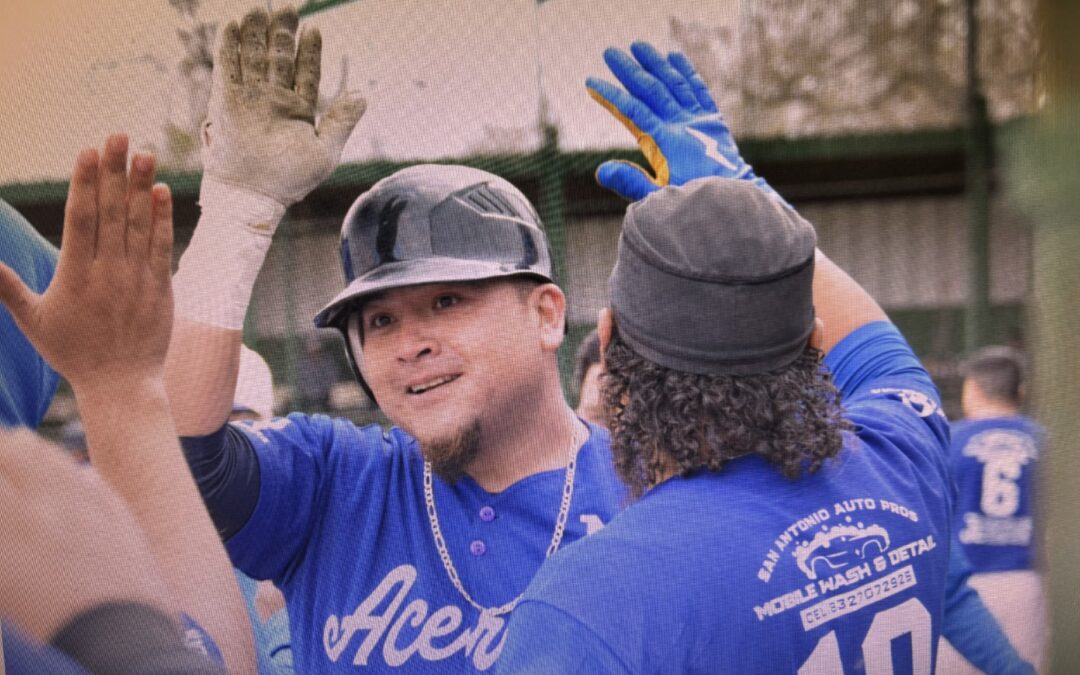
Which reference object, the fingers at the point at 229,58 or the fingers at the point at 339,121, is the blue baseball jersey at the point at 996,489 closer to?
the fingers at the point at 339,121

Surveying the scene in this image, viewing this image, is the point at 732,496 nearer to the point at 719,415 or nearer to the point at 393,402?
the point at 719,415

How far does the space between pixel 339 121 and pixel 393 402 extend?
1.31 feet

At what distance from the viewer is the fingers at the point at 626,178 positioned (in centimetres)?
128

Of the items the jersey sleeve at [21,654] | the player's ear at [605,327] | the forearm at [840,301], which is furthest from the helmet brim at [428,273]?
the jersey sleeve at [21,654]

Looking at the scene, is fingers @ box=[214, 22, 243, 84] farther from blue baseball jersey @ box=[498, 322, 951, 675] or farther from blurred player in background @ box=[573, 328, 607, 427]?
blue baseball jersey @ box=[498, 322, 951, 675]

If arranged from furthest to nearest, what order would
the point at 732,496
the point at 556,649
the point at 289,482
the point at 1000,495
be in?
the point at 1000,495 → the point at 289,482 → the point at 732,496 → the point at 556,649

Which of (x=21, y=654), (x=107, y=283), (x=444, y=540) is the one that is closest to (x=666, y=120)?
(x=444, y=540)

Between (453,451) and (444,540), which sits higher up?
(453,451)

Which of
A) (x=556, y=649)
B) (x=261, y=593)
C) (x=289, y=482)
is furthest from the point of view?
(x=261, y=593)

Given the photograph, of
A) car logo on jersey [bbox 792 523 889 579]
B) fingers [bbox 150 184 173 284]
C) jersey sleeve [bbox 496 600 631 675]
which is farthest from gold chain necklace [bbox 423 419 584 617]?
fingers [bbox 150 184 173 284]

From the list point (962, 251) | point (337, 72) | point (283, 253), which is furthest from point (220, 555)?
point (962, 251)

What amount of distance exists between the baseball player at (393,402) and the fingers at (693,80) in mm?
282

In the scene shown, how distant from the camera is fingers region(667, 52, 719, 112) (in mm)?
1273

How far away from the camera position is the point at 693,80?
4.19 ft
